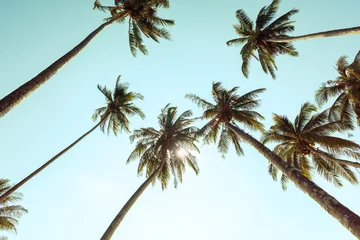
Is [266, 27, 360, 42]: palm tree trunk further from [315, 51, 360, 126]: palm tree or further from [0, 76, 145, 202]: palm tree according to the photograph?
[0, 76, 145, 202]: palm tree

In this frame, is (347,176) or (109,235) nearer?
(109,235)

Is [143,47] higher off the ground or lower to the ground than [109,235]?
higher

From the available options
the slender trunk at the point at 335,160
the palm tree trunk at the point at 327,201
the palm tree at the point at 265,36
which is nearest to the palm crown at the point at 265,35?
the palm tree at the point at 265,36

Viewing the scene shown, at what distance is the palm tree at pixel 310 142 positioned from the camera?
13469 mm

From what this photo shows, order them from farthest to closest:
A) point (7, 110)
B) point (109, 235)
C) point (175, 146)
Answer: point (175, 146) < point (109, 235) < point (7, 110)

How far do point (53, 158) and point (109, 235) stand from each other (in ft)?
21.1

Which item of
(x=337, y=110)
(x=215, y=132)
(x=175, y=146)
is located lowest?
(x=175, y=146)

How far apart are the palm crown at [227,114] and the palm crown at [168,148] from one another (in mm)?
1338

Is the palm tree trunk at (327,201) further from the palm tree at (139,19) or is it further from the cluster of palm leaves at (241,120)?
the palm tree at (139,19)

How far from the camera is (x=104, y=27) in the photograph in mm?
12281

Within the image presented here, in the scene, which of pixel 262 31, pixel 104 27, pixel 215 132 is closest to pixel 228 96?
pixel 215 132

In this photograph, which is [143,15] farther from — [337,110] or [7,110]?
[337,110]

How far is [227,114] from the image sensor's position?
15.1 m

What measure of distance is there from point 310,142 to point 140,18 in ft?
43.8
